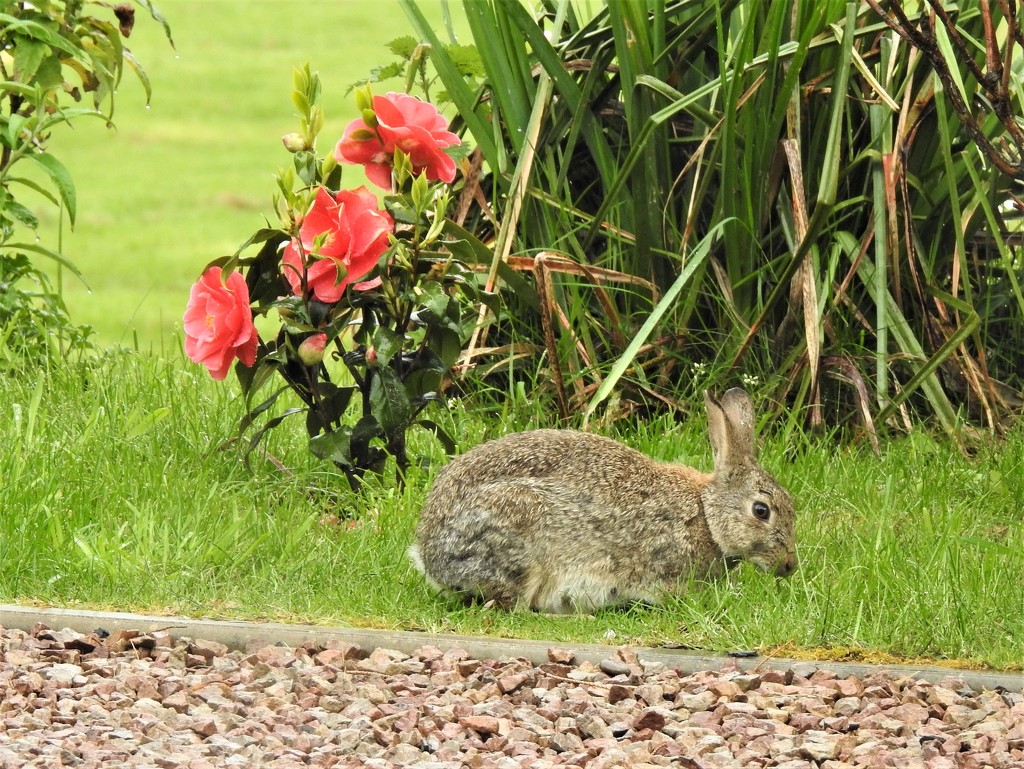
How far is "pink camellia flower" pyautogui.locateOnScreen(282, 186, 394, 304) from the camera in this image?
5219 millimetres

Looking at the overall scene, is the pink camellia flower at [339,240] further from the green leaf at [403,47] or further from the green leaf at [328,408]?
the green leaf at [403,47]

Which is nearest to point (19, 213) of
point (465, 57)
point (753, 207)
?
point (465, 57)

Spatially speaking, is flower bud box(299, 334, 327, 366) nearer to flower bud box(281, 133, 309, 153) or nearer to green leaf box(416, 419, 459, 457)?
green leaf box(416, 419, 459, 457)

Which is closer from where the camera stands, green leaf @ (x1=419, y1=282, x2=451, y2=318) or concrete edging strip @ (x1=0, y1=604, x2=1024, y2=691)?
concrete edging strip @ (x1=0, y1=604, x2=1024, y2=691)

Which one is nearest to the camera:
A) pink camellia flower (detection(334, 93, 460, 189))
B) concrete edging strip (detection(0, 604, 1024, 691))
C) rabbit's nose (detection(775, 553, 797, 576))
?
concrete edging strip (detection(0, 604, 1024, 691))

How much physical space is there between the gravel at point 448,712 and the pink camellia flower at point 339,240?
55.7 inches

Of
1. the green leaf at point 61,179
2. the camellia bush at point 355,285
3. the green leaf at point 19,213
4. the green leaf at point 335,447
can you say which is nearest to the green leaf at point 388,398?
the camellia bush at point 355,285

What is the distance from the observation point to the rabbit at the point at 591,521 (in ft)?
15.4

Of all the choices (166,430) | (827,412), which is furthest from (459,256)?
(827,412)

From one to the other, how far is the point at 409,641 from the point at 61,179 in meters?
2.88

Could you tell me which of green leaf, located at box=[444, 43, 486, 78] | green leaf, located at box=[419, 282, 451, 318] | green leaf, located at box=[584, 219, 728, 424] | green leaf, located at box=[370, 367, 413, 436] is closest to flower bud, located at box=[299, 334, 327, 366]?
green leaf, located at box=[370, 367, 413, 436]

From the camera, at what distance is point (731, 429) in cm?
504

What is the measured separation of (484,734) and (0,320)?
4096mm

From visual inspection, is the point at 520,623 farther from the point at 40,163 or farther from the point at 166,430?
the point at 40,163
